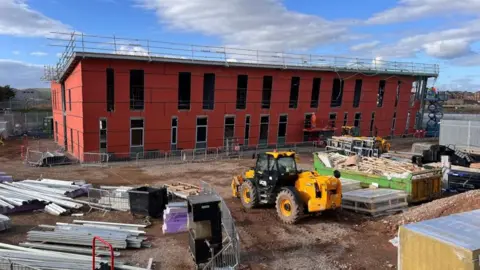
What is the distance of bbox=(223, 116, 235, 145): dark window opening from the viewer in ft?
98.7

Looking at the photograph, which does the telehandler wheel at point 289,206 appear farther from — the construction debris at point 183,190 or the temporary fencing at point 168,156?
the temporary fencing at point 168,156

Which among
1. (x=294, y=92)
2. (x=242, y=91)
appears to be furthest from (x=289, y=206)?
(x=294, y=92)

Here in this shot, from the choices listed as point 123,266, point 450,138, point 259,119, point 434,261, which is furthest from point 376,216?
point 450,138

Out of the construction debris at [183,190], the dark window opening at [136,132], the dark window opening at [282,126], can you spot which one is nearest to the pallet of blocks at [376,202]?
the construction debris at [183,190]

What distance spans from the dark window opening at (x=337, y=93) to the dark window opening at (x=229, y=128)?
11023mm

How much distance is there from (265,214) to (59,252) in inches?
263

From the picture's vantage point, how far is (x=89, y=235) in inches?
384

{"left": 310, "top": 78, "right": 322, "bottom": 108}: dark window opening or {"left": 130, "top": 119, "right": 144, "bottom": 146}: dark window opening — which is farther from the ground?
{"left": 310, "top": 78, "right": 322, "bottom": 108}: dark window opening

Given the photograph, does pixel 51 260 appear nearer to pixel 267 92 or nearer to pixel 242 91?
pixel 242 91

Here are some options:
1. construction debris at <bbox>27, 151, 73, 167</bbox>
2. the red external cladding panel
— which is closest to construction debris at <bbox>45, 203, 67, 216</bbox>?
construction debris at <bbox>27, 151, 73, 167</bbox>

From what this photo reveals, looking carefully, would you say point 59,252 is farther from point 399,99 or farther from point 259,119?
point 399,99

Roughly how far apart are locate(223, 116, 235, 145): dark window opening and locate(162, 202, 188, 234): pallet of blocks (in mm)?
18751

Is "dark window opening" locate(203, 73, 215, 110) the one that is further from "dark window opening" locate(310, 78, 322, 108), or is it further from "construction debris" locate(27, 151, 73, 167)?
"construction debris" locate(27, 151, 73, 167)

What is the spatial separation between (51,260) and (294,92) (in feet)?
90.8
